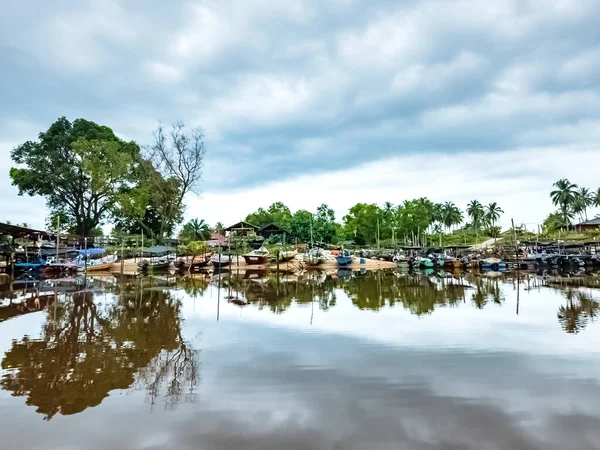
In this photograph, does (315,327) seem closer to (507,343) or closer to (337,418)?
(507,343)

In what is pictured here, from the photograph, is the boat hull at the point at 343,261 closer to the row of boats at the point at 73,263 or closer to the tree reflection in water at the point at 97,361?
the row of boats at the point at 73,263

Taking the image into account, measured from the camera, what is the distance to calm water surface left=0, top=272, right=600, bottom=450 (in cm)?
432

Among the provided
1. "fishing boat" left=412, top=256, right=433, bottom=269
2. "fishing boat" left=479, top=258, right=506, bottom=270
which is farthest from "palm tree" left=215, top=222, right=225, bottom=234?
"fishing boat" left=479, top=258, right=506, bottom=270

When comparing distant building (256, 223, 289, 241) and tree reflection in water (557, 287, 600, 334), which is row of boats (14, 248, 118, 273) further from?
tree reflection in water (557, 287, 600, 334)

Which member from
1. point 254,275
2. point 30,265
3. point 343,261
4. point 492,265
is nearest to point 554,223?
point 492,265

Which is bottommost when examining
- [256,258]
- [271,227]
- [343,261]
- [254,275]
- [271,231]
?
[254,275]

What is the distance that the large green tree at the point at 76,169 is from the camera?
3553 cm

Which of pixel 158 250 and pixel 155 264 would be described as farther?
pixel 158 250

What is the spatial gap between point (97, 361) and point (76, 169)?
34389 mm

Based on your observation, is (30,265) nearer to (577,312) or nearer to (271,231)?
(271,231)

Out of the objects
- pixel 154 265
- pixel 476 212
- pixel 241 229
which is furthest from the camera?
pixel 476 212

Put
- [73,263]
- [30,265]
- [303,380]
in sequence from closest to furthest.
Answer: [303,380] → [30,265] → [73,263]

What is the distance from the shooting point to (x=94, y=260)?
1375 inches

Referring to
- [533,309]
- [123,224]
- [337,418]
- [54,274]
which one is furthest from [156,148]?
[337,418]
